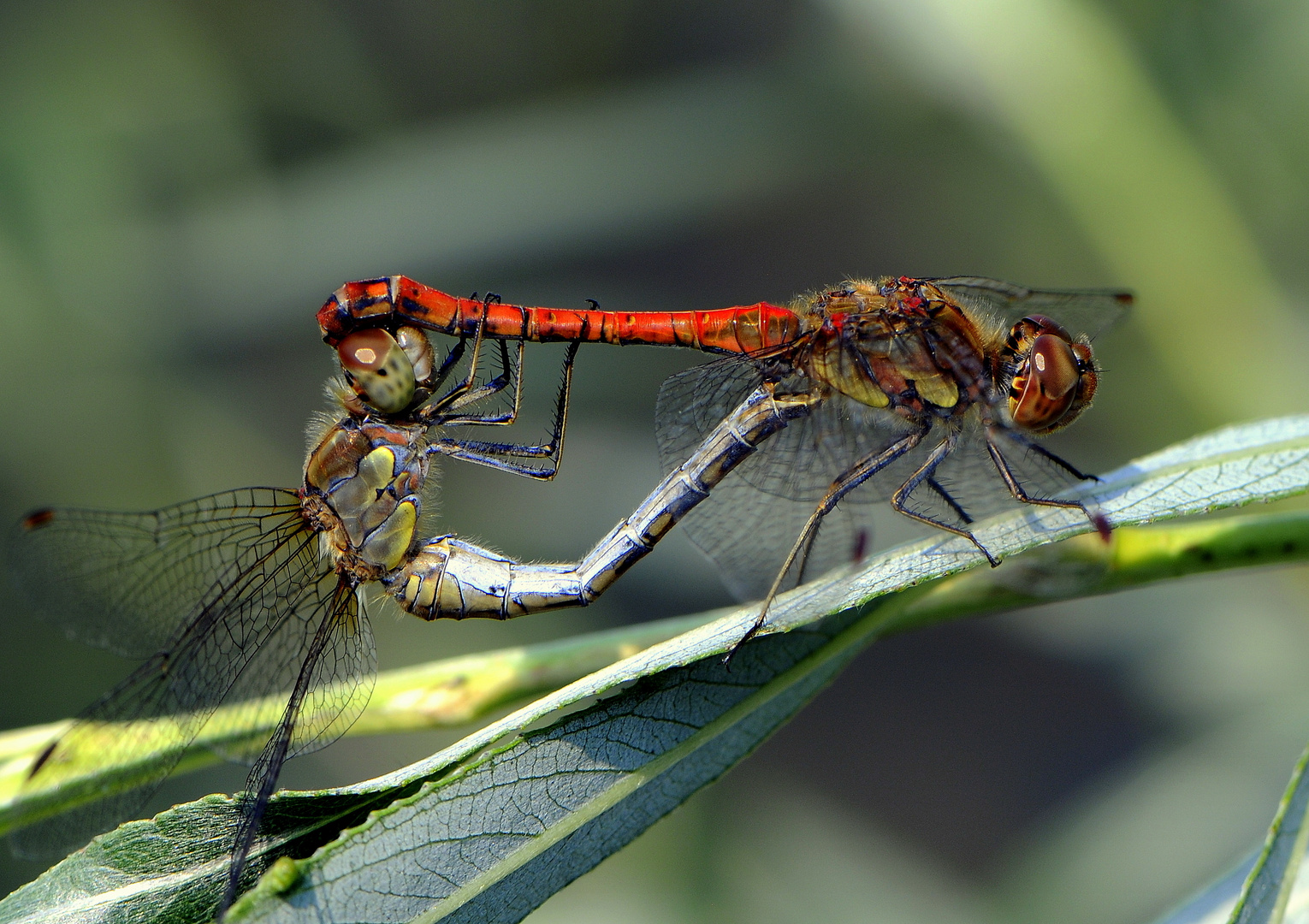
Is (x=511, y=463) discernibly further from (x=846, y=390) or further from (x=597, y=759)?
(x=597, y=759)

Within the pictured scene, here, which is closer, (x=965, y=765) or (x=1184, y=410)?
(x=1184, y=410)

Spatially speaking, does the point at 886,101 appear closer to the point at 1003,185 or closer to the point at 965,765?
the point at 1003,185

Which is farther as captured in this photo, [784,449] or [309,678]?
[784,449]

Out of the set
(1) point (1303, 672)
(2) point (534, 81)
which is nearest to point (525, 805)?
(1) point (1303, 672)

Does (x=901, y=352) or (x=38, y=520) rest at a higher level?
(x=38, y=520)

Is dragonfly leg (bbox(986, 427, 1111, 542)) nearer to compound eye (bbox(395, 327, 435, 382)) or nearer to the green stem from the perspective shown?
the green stem

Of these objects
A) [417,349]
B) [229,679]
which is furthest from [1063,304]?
[229,679]
